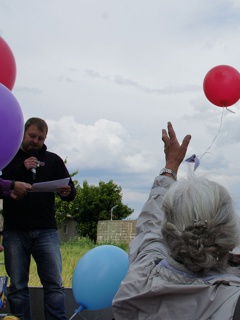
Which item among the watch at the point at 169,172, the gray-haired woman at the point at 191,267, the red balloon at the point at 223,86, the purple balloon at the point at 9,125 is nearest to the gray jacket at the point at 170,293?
the gray-haired woman at the point at 191,267

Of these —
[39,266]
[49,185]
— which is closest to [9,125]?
[49,185]

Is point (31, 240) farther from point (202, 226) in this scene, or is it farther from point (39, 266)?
point (202, 226)

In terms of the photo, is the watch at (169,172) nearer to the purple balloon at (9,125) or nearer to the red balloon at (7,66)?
the purple balloon at (9,125)

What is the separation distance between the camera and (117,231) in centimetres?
1352

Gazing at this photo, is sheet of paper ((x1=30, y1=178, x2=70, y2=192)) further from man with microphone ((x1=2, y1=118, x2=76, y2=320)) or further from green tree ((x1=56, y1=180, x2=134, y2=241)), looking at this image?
green tree ((x1=56, y1=180, x2=134, y2=241))

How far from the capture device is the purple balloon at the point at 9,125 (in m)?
2.59

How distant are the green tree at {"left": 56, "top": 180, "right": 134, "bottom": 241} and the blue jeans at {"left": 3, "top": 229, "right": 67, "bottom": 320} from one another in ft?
97.9

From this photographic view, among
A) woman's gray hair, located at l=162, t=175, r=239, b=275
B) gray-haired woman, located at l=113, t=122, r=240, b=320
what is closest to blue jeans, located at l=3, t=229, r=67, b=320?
gray-haired woman, located at l=113, t=122, r=240, b=320

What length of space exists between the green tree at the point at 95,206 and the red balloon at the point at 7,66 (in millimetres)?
29768

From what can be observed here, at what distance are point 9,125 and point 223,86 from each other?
2705 millimetres

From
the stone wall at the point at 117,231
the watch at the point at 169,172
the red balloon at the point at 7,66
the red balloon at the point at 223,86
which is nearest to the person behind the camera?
the watch at the point at 169,172

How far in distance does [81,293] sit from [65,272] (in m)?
3.96

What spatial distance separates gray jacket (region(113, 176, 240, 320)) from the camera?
1.42 m

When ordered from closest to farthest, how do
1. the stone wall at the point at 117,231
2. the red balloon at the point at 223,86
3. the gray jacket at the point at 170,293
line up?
the gray jacket at the point at 170,293 < the red balloon at the point at 223,86 < the stone wall at the point at 117,231
